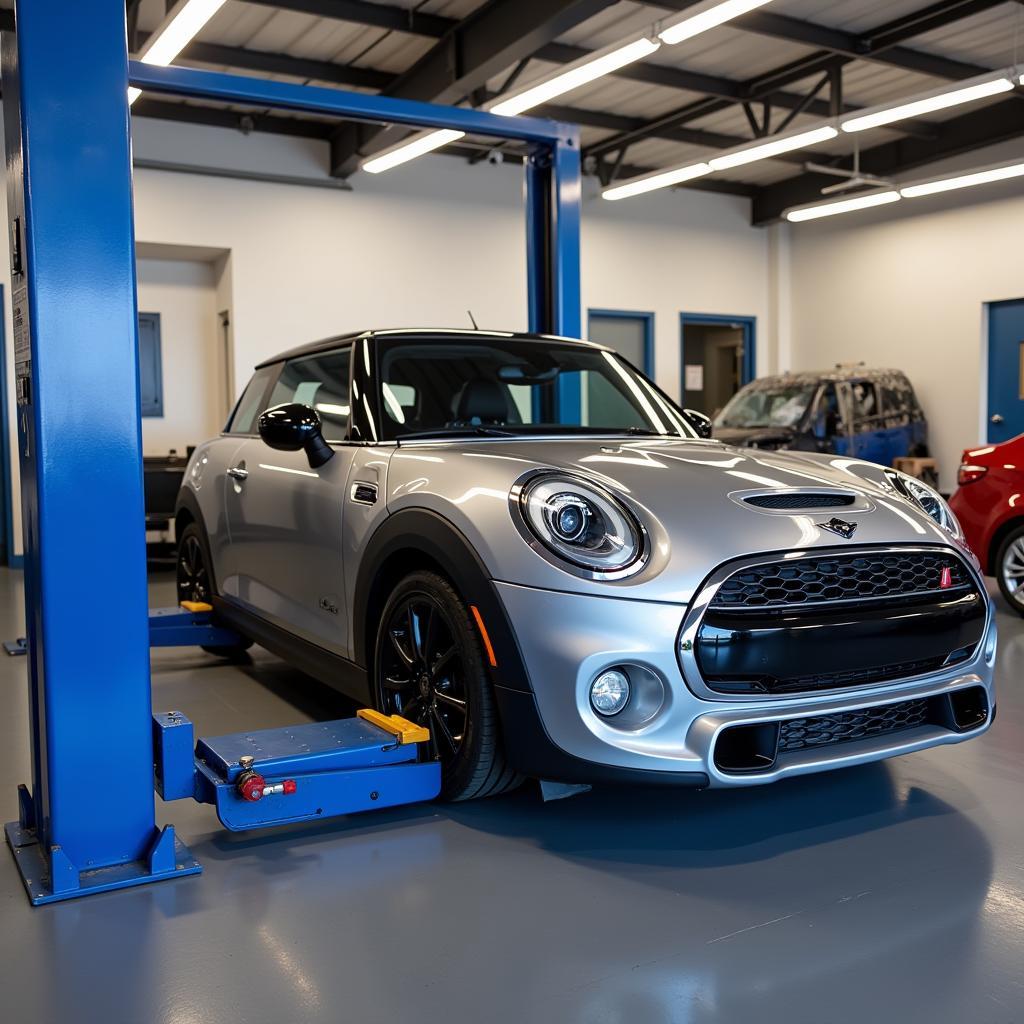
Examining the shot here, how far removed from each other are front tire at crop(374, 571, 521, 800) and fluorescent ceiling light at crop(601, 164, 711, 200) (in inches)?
315

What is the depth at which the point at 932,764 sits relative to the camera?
3.15m

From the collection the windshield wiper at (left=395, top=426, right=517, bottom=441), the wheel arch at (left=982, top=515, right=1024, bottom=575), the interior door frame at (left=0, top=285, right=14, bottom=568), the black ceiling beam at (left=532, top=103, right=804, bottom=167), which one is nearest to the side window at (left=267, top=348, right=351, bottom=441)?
the windshield wiper at (left=395, top=426, right=517, bottom=441)

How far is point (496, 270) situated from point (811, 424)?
3.69 meters

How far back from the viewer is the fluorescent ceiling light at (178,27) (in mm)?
5676

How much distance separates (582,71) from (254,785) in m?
5.89

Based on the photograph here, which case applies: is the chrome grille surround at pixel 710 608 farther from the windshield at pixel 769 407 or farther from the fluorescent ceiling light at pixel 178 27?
the windshield at pixel 769 407

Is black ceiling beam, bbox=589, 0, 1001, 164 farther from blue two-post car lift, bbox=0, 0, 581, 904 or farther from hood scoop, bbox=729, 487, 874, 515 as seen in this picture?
blue two-post car lift, bbox=0, 0, 581, 904

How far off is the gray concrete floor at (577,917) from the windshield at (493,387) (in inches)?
46.6

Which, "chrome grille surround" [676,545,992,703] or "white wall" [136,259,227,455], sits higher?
"white wall" [136,259,227,455]

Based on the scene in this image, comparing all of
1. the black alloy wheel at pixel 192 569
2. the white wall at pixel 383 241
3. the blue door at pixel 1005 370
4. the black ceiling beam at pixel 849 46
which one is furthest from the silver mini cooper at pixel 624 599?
the blue door at pixel 1005 370

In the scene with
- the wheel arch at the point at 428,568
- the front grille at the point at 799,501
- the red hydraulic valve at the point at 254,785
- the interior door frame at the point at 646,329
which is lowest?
the red hydraulic valve at the point at 254,785

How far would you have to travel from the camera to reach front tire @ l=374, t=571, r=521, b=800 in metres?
2.53

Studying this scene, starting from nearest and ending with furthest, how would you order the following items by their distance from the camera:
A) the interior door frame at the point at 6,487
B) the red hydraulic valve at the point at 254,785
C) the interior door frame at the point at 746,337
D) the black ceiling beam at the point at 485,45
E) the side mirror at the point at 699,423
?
the red hydraulic valve at the point at 254,785 < the side mirror at the point at 699,423 < the black ceiling beam at the point at 485,45 < the interior door frame at the point at 6,487 < the interior door frame at the point at 746,337

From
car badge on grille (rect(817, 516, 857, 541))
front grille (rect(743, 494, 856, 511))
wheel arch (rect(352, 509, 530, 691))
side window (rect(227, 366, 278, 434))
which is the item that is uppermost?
side window (rect(227, 366, 278, 434))
